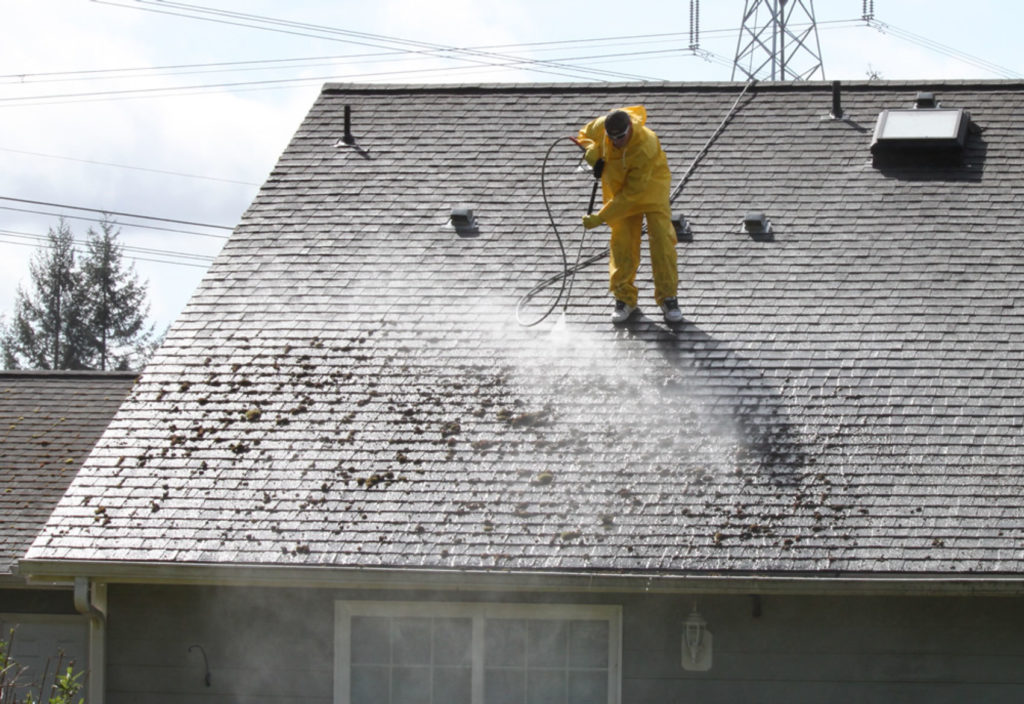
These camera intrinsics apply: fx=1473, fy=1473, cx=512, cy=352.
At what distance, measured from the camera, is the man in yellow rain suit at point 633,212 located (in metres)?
10.3

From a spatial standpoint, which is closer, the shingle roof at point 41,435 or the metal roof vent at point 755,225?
the metal roof vent at point 755,225

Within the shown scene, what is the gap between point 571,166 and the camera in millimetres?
12242

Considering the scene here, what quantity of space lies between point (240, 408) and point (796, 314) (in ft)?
Result: 12.6

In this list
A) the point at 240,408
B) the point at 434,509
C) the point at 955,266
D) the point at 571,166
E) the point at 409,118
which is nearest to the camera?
the point at 434,509

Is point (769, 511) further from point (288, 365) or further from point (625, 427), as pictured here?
point (288, 365)

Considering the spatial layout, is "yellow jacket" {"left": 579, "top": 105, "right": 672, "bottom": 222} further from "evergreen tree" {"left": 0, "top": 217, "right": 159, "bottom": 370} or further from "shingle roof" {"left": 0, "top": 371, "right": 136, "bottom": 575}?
"evergreen tree" {"left": 0, "top": 217, "right": 159, "bottom": 370}

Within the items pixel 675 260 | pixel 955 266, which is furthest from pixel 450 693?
pixel 955 266

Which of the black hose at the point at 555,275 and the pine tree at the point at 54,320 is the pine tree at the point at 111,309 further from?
the black hose at the point at 555,275

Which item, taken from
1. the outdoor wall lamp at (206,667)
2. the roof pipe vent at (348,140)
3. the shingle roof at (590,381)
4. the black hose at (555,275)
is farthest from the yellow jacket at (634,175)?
the outdoor wall lamp at (206,667)

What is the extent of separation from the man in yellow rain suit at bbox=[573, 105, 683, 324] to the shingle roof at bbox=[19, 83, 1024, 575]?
21cm

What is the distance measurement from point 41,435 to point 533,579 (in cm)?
702

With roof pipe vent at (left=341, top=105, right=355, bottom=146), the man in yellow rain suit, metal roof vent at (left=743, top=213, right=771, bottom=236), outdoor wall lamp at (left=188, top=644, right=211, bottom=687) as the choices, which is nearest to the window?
outdoor wall lamp at (left=188, top=644, right=211, bottom=687)

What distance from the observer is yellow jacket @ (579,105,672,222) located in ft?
33.8

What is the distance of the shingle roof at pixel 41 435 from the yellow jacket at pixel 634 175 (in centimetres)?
555
